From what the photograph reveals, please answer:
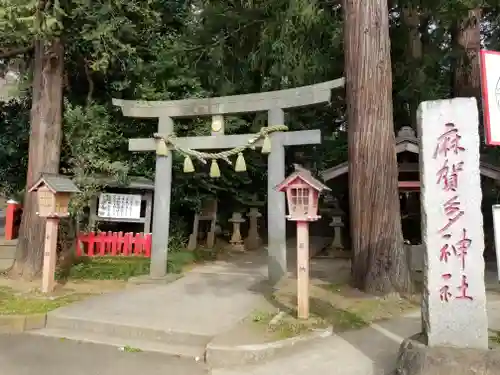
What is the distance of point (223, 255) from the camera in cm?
1438

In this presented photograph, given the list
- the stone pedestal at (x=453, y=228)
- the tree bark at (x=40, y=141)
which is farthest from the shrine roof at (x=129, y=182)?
the stone pedestal at (x=453, y=228)

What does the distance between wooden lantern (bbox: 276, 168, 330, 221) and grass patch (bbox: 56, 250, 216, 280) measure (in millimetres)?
5001

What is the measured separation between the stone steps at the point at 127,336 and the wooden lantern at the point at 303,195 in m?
2.08

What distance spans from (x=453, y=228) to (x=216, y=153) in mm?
5978

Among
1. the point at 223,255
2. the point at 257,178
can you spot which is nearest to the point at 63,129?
the point at 223,255

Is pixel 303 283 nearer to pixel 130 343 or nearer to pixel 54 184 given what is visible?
pixel 130 343

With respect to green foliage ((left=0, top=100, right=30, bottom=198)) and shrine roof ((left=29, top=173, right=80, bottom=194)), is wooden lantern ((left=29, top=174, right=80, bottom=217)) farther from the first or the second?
→ green foliage ((left=0, top=100, right=30, bottom=198))

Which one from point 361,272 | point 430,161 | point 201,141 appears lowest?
point 361,272

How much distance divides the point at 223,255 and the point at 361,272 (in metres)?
7.49

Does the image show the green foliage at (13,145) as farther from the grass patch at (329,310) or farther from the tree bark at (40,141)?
the grass patch at (329,310)

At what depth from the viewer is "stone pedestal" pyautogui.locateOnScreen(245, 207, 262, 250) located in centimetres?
1630

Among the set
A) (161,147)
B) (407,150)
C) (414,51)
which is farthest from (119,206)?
(414,51)

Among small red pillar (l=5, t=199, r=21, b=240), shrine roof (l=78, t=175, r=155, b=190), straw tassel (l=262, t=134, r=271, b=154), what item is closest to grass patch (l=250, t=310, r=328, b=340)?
straw tassel (l=262, t=134, r=271, b=154)

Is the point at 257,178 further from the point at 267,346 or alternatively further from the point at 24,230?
the point at 267,346
